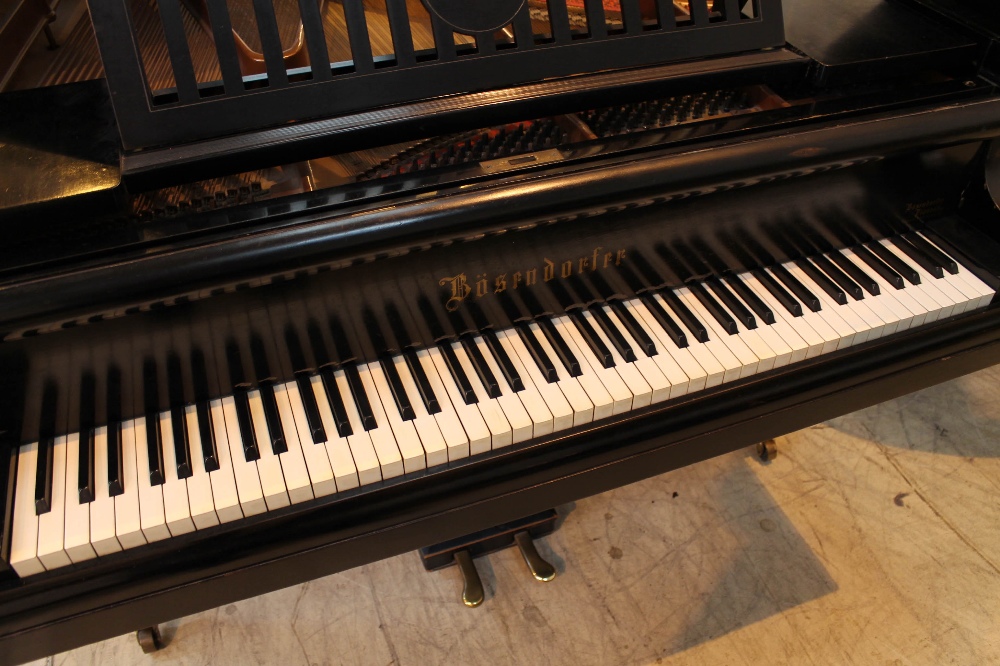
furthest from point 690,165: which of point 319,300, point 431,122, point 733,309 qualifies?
point 319,300

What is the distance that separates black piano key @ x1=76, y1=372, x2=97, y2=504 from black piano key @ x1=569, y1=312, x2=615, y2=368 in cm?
99

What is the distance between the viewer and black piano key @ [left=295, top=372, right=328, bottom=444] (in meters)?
1.48

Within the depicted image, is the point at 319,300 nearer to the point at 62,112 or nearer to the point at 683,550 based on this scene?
the point at 62,112

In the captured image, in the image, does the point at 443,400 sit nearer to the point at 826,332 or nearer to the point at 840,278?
the point at 826,332

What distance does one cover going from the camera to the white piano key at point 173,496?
1378 mm

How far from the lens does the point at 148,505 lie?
1391 mm

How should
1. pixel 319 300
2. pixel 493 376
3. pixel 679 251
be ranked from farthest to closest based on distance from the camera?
pixel 679 251, pixel 493 376, pixel 319 300

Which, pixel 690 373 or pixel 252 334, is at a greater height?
pixel 252 334

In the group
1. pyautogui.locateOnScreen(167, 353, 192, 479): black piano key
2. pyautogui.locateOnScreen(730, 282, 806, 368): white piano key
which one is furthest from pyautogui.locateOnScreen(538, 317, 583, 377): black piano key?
pyautogui.locateOnScreen(167, 353, 192, 479): black piano key

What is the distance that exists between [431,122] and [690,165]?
539mm

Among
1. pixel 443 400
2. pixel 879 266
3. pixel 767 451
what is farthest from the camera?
pixel 767 451

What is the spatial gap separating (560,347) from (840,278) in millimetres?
751

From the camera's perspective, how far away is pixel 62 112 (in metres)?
1.56

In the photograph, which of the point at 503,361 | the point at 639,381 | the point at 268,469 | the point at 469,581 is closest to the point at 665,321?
the point at 639,381
